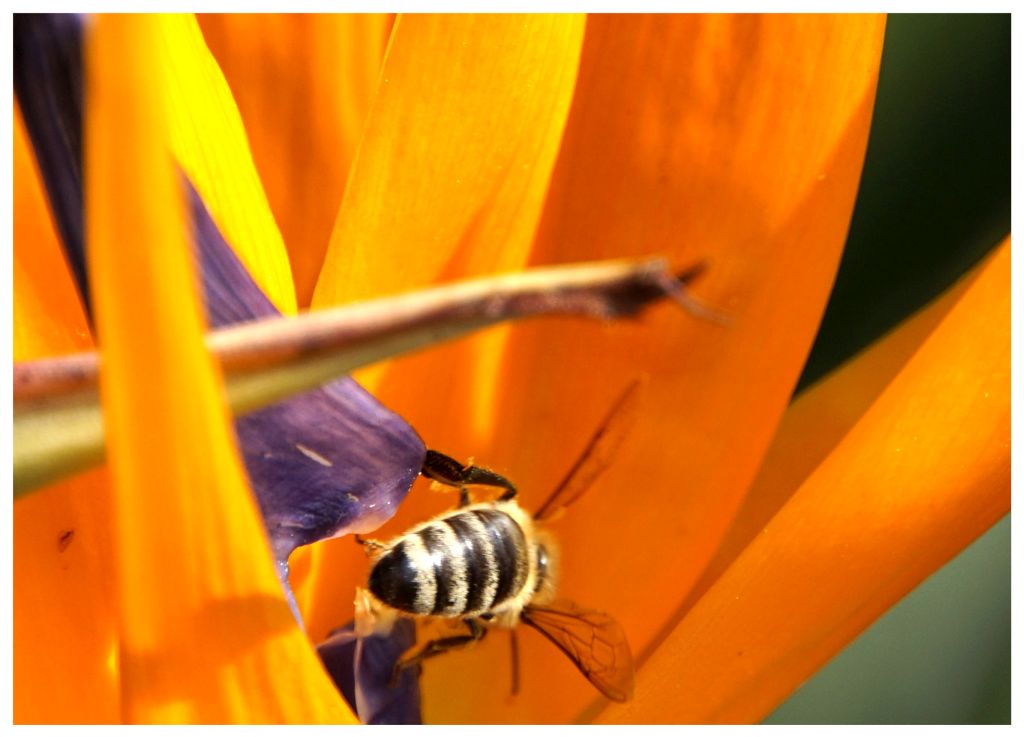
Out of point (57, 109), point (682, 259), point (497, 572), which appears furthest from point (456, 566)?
point (57, 109)

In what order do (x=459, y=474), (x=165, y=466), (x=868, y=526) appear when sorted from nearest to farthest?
(x=165, y=466) → (x=868, y=526) → (x=459, y=474)

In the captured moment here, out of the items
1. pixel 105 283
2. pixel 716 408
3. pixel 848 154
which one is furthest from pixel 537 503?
pixel 105 283

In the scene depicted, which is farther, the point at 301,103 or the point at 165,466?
the point at 301,103

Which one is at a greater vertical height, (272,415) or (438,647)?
(272,415)

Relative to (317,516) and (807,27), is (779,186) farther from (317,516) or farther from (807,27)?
(317,516)

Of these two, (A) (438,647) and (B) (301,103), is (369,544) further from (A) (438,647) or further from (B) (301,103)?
(B) (301,103)

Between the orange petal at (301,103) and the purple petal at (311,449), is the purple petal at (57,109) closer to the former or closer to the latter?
the purple petal at (311,449)

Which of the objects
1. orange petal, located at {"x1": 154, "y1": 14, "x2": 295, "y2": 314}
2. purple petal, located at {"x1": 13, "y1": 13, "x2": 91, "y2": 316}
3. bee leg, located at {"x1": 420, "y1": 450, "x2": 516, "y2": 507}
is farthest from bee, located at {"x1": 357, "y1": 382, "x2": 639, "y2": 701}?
purple petal, located at {"x1": 13, "y1": 13, "x2": 91, "y2": 316}
